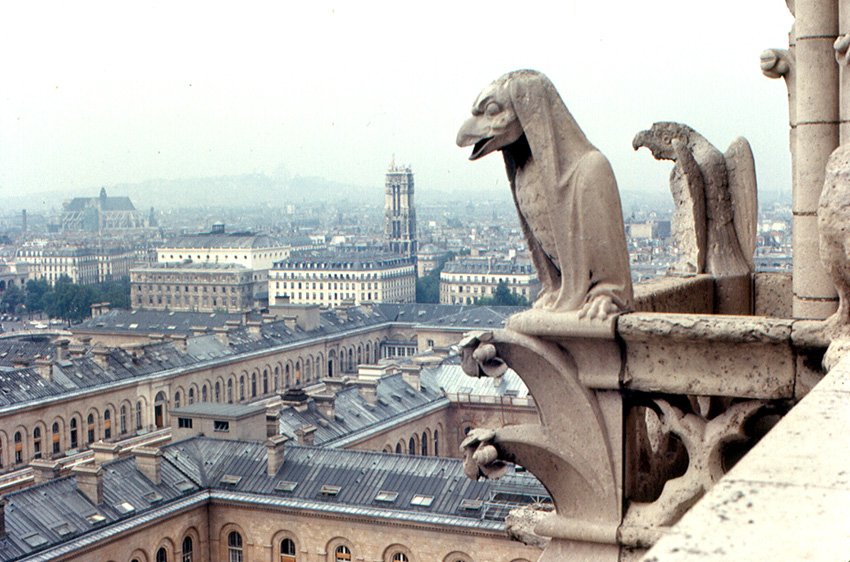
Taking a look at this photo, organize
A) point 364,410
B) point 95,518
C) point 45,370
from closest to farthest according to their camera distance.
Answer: point 95,518 < point 364,410 < point 45,370

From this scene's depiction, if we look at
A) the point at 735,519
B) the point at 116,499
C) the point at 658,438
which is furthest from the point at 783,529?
the point at 116,499

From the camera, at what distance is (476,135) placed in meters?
8.29

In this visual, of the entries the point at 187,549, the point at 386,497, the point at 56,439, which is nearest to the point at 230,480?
the point at 187,549

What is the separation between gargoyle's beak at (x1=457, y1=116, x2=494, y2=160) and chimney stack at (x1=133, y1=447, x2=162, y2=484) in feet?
157

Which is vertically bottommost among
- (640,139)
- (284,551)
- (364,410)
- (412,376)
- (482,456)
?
(284,551)

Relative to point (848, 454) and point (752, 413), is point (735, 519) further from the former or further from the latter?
point (752, 413)

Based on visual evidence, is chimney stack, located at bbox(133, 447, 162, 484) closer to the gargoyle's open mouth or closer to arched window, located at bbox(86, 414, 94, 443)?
arched window, located at bbox(86, 414, 94, 443)

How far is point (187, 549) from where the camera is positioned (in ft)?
177

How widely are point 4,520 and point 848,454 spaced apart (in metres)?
45.1

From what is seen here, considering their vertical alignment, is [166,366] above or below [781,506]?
below

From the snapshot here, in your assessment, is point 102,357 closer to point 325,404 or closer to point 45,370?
point 45,370

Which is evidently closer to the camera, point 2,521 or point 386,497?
point 2,521

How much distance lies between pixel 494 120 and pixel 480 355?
1.61 metres

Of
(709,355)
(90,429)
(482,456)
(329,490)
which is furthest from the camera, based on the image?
(90,429)
